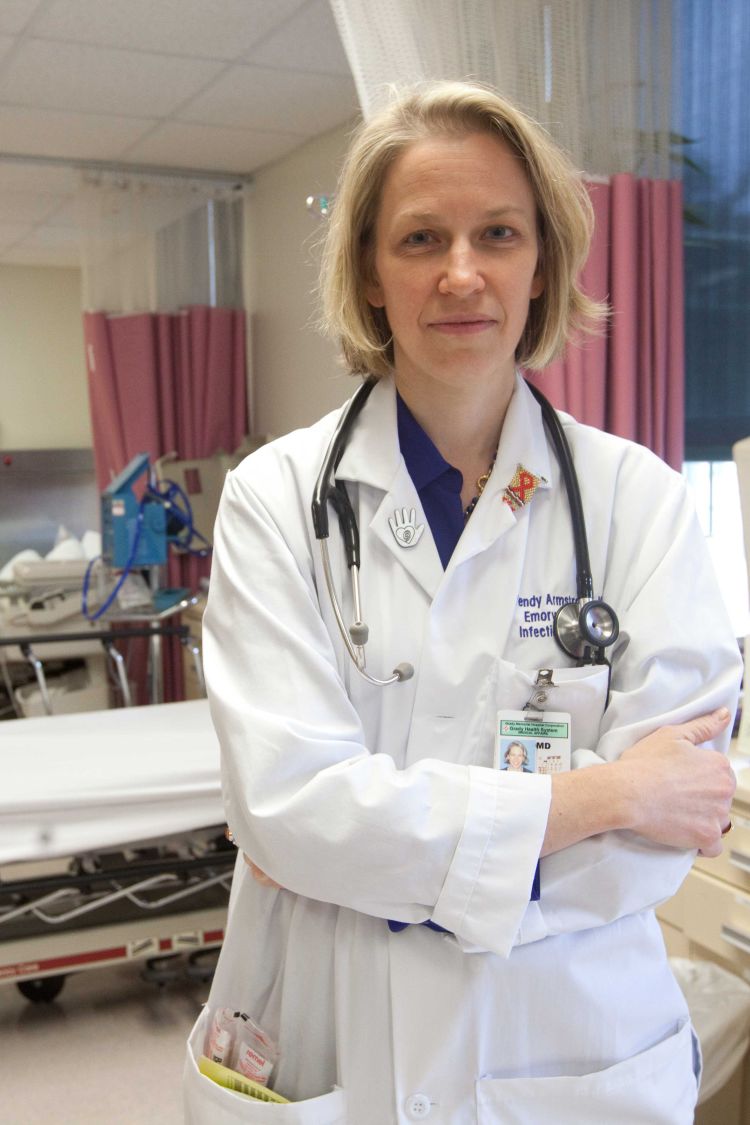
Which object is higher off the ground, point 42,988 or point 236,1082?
point 236,1082

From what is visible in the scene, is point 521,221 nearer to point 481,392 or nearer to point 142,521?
point 481,392

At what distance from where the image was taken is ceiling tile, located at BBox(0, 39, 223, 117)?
331 cm

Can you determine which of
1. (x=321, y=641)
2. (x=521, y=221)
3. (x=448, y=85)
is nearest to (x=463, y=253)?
(x=521, y=221)

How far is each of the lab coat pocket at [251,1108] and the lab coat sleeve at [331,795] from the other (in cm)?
21

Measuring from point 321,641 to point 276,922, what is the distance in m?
0.32

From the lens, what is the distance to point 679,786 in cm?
109

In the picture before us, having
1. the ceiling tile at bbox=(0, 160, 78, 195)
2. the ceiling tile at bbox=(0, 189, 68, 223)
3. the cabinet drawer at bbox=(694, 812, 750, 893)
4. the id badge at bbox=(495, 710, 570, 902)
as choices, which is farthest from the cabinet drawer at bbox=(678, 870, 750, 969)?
the ceiling tile at bbox=(0, 189, 68, 223)

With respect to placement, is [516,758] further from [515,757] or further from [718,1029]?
[718,1029]

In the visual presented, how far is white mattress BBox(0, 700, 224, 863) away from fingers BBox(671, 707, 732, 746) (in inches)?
62.3

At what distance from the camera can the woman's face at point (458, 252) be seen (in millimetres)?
1158

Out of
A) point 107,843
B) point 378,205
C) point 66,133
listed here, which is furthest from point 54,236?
point 378,205

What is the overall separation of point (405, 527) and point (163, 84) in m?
2.91

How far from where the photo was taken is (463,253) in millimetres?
1149

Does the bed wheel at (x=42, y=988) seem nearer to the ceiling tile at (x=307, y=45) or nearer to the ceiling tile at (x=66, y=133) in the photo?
the ceiling tile at (x=307, y=45)
